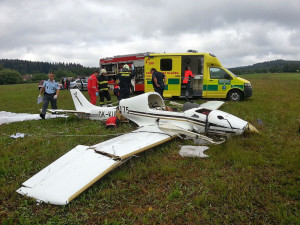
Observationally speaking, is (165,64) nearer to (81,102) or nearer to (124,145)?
(81,102)

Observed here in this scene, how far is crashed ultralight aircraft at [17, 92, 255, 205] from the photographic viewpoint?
3162 millimetres

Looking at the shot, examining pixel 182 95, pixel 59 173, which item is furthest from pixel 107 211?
pixel 182 95

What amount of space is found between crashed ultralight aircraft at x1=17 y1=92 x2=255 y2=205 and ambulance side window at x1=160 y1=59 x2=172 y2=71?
6.11 meters

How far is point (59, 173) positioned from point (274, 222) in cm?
316

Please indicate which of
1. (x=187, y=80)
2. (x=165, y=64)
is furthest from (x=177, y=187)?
(x=165, y=64)

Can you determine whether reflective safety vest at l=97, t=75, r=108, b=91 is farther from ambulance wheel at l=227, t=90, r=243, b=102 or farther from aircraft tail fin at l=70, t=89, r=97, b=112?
ambulance wheel at l=227, t=90, r=243, b=102

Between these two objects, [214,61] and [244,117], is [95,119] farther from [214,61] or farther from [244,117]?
[214,61]

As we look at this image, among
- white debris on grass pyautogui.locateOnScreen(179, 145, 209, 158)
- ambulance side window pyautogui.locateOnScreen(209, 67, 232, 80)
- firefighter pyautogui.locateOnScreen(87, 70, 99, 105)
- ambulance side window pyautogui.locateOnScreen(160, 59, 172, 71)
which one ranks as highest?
ambulance side window pyautogui.locateOnScreen(160, 59, 172, 71)

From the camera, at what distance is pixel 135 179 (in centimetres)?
366

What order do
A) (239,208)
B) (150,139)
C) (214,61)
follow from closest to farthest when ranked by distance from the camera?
(239,208)
(150,139)
(214,61)

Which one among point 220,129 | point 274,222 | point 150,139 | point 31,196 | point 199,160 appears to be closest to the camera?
point 274,222

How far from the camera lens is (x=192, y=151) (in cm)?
455

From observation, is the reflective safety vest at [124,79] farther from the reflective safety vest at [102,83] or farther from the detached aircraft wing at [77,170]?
the detached aircraft wing at [77,170]

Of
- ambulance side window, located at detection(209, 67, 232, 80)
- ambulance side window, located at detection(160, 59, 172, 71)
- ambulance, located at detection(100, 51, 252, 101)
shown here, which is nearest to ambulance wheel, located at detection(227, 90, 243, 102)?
ambulance, located at detection(100, 51, 252, 101)
